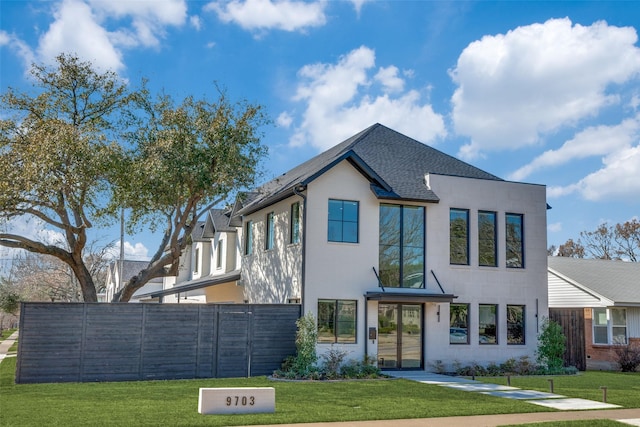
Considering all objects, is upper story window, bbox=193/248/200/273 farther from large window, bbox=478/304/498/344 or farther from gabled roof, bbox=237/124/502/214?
large window, bbox=478/304/498/344

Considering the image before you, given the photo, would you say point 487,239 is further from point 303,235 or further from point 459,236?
point 303,235

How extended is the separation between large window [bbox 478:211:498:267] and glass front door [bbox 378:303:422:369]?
10.5 ft

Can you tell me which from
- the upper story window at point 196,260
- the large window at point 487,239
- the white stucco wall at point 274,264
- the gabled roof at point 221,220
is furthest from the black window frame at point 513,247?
the upper story window at point 196,260

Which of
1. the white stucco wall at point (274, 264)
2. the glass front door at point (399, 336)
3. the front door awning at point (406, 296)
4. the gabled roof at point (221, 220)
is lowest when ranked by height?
the glass front door at point (399, 336)

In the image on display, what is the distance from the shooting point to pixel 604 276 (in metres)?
31.0

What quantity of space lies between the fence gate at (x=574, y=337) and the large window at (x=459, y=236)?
7261mm

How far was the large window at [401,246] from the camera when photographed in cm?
2120

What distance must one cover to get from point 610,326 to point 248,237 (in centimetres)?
1638

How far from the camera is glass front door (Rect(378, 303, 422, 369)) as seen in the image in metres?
20.7

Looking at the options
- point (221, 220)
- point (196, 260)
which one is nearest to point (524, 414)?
point (221, 220)

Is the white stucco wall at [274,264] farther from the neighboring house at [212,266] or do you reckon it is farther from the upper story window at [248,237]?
the neighboring house at [212,266]

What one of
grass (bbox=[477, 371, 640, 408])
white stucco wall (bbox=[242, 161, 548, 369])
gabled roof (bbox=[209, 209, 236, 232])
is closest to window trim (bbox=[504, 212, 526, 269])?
white stucco wall (bbox=[242, 161, 548, 369])

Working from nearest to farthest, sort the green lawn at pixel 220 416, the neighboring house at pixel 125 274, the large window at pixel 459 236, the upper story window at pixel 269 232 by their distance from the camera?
the green lawn at pixel 220 416 < the large window at pixel 459 236 < the upper story window at pixel 269 232 < the neighboring house at pixel 125 274

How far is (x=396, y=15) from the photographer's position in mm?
18828
